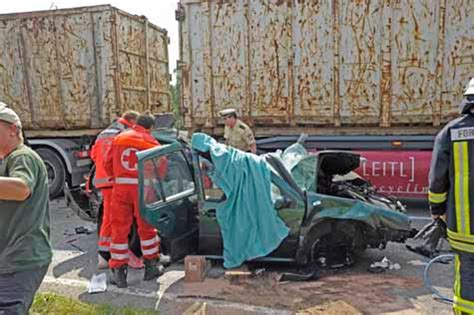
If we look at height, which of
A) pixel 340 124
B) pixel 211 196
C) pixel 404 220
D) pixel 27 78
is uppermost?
pixel 27 78

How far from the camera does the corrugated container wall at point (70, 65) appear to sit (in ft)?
29.1

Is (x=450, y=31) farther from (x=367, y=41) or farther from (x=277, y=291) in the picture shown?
(x=277, y=291)

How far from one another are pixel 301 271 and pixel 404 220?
3.77 feet

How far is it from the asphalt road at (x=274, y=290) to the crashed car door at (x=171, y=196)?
391 mm

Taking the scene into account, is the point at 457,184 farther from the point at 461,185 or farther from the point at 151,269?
the point at 151,269

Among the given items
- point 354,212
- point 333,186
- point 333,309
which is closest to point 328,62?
point 333,186

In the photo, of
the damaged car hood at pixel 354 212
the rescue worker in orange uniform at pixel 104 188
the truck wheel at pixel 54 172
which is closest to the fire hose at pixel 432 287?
the damaged car hood at pixel 354 212

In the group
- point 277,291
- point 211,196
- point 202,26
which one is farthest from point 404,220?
point 202,26

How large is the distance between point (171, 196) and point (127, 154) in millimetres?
621

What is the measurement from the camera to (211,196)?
4637 mm

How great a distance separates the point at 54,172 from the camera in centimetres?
906

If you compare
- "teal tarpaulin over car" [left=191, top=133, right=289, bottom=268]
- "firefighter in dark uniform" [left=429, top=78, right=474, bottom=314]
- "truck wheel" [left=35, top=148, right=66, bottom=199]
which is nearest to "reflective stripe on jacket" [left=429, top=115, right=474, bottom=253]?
"firefighter in dark uniform" [left=429, top=78, right=474, bottom=314]

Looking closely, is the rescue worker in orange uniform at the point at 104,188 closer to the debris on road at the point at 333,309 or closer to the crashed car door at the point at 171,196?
the crashed car door at the point at 171,196

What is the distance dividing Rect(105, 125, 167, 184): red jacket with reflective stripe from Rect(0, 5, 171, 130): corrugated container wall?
4.55 metres
